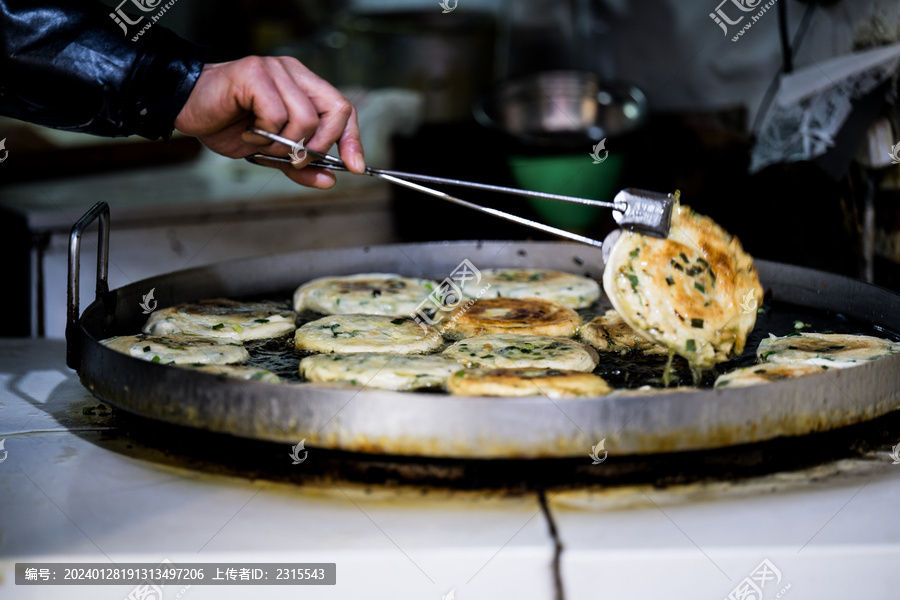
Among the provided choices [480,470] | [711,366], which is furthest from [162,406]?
[711,366]

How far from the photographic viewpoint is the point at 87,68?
9.23ft

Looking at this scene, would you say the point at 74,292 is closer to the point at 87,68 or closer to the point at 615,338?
the point at 87,68

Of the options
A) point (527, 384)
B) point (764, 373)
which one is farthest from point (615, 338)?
point (527, 384)

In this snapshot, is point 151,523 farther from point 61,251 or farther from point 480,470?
point 61,251

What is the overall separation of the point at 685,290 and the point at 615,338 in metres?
0.46

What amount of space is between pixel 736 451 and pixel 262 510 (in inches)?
51.6

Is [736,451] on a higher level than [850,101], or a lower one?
lower

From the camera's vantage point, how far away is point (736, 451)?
91.2 inches

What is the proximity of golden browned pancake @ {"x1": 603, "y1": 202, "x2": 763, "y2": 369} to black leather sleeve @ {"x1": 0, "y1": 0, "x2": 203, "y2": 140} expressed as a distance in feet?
5.50

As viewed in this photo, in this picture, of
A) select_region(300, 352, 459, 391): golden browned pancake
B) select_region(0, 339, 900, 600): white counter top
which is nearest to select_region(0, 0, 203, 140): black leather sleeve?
select_region(300, 352, 459, 391): golden browned pancake

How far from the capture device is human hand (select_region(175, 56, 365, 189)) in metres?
2.88

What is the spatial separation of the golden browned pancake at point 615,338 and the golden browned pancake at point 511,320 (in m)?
0.11

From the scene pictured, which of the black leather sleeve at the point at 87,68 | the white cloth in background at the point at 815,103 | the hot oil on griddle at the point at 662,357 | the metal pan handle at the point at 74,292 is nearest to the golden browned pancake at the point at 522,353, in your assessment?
the hot oil on griddle at the point at 662,357

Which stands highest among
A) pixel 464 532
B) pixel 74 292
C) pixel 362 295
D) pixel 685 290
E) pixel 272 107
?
pixel 272 107
